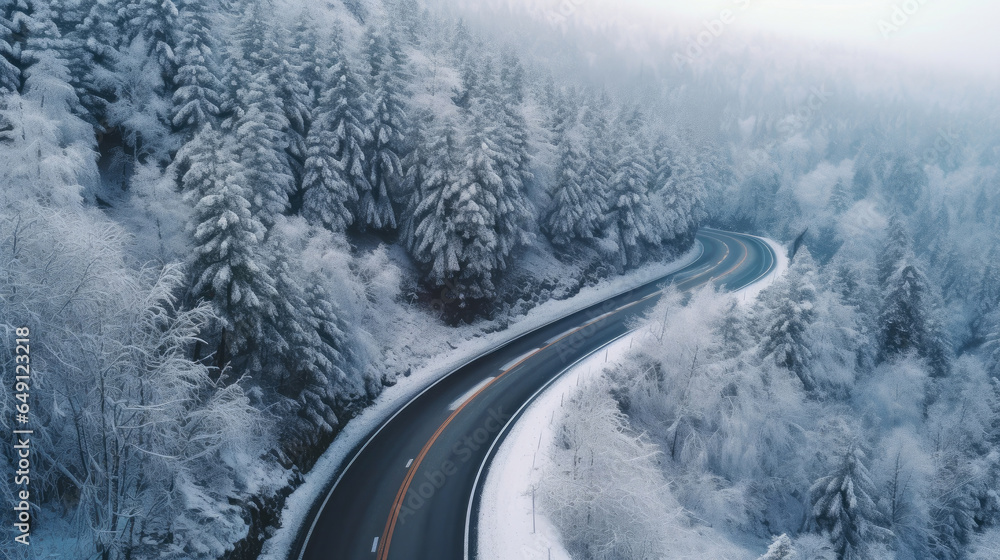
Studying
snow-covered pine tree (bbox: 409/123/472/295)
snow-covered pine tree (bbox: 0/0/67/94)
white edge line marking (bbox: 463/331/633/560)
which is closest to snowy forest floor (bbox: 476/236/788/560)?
white edge line marking (bbox: 463/331/633/560)

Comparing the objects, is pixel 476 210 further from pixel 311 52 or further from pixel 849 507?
pixel 849 507

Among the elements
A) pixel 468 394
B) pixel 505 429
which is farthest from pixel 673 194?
pixel 505 429

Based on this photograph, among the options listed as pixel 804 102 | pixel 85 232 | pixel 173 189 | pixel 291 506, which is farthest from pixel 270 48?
pixel 804 102

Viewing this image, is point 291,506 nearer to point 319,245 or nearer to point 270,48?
point 319,245

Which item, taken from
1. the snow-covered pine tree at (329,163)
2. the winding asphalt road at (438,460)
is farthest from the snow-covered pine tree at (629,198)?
the snow-covered pine tree at (329,163)

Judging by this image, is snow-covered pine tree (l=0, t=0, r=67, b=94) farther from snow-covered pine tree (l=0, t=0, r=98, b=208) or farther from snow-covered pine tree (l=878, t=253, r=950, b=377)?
snow-covered pine tree (l=878, t=253, r=950, b=377)
